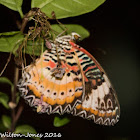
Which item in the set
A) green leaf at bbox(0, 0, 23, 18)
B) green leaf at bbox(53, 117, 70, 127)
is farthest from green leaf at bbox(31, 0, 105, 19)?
green leaf at bbox(53, 117, 70, 127)

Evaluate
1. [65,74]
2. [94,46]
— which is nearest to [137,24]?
[94,46]

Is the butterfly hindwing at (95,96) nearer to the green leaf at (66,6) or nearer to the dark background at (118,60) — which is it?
the green leaf at (66,6)

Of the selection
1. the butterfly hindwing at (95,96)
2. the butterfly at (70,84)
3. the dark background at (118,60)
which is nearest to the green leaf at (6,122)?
the butterfly at (70,84)

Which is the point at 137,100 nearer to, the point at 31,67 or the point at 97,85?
the point at 97,85

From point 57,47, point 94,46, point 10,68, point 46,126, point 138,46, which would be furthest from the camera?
point 138,46

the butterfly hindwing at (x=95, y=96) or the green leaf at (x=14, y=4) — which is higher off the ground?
the green leaf at (x=14, y=4)

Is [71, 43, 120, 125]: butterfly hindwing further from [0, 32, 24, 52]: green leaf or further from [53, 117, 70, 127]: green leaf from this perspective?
[0, 32, 24, 52]: green leaf
